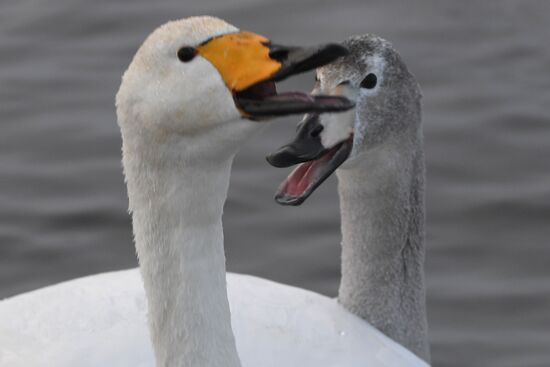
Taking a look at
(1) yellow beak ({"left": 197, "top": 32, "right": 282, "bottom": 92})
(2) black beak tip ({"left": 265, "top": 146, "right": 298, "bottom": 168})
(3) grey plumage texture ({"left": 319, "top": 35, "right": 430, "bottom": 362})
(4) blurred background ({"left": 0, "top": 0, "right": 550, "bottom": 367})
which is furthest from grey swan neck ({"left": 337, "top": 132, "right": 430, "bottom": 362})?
(1) yellow beak ({"left": 197, "top": 32, "right": 282, "bottom": 92})

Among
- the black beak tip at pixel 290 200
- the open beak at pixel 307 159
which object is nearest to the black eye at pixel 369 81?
the open beak at pixel 307 159

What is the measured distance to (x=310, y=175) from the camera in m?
5.61

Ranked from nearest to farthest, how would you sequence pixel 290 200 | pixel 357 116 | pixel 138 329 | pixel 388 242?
1. pixel 138 329
2. pixel 290 200
3. pixel 357 116
4. pixel 388 242

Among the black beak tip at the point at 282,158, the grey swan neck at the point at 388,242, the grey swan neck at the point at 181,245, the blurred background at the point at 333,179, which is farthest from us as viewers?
the blurred background at the point at 333,179

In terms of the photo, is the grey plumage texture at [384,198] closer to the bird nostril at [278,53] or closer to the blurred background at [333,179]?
the blurred background at [333,179]

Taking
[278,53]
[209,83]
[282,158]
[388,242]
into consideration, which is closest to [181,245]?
[209,83]

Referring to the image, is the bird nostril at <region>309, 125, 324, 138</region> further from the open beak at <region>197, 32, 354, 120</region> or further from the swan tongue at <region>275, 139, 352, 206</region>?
the open beak at <region>197, 32, 354, 120</region>

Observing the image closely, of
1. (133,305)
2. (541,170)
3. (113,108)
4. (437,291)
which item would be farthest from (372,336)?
(113,108)

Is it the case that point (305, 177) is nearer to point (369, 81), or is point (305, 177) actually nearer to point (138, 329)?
point (369, 81)

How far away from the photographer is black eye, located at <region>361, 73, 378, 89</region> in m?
5.74

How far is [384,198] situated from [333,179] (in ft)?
6.84

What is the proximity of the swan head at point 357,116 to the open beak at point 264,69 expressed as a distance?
5.10 feet

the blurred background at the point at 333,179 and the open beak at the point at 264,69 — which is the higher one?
the open beak at the point at 264,69

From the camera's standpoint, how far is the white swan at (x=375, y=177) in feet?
18.4
